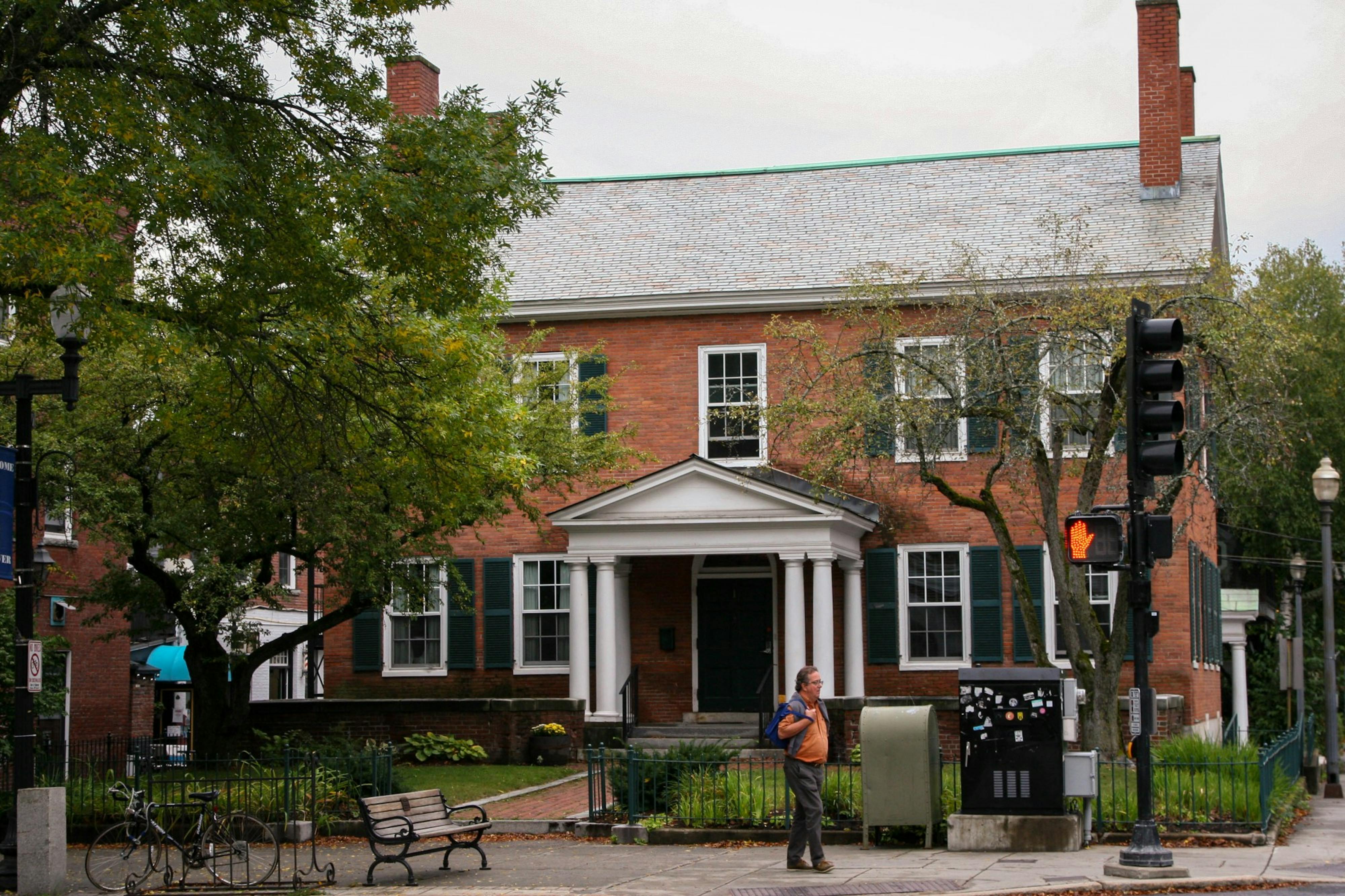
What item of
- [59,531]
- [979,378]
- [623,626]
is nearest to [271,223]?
[979,378]

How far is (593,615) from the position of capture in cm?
2620

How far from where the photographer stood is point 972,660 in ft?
80.2

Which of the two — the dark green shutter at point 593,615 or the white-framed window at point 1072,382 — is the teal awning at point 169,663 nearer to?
the dark green shutter at point 593,615

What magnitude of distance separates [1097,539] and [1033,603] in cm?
1226

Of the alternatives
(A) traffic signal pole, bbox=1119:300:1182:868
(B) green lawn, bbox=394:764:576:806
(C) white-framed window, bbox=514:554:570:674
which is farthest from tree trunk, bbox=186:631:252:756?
(A) traffic signal pole, bbox=1119:300:1182:868

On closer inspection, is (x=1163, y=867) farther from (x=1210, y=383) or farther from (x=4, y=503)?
(x=4, y=503)

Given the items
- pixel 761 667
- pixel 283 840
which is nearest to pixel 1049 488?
pixel 761 667

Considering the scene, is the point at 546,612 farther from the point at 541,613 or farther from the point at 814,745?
the point at 814,745

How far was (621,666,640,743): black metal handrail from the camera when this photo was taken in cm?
2411

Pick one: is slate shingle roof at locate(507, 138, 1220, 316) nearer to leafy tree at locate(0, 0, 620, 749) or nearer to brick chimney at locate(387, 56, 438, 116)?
brick chimney at locate(387, 56, 438, 116)

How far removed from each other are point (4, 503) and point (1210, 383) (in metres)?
13.5

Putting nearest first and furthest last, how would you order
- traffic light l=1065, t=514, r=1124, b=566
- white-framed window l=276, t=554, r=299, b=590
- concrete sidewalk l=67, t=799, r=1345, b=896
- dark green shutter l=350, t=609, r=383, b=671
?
concrete sidewalk l=67, t=799, r=1345, b=896
traffic light l=1065, t=514, r=1124, b=566
dark green shutter l=350, t=609, r=383, b=671
white-framed window l=276, t=554, r=299, b=590

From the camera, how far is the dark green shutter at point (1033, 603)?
2431 cm

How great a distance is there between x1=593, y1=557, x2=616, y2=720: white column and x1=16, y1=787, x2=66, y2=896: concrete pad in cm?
1166
